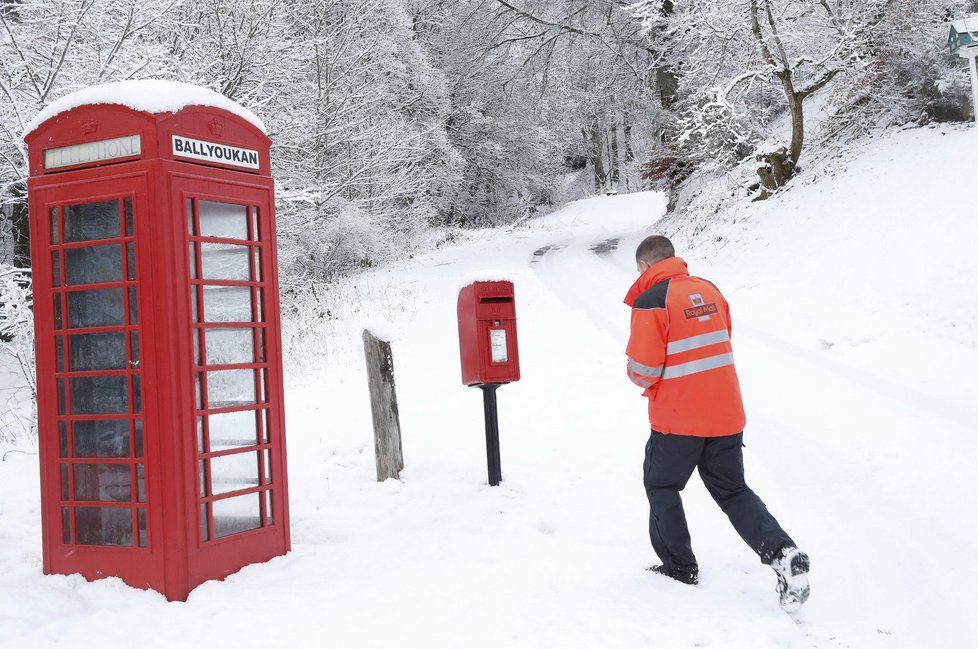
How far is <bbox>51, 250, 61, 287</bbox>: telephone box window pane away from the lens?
405 cm

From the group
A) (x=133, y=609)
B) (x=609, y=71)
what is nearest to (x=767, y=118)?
(x=609, y=71)

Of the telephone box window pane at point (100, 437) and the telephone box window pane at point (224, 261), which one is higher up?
the telephone box window pane at point (224, 261)

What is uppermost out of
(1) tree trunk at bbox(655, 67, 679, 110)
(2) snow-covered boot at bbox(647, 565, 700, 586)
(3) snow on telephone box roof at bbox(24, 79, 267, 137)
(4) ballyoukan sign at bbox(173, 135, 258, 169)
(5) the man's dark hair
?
(1) tree trunk at bbox(655, 67, 679, 110)

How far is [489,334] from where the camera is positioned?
5289 mm

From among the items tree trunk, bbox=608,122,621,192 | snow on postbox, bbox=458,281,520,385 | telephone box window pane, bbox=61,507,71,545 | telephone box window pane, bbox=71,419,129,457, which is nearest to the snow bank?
snow on postbox, bbox=458,281,520,385

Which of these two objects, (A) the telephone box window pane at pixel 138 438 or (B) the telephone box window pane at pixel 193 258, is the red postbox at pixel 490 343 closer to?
(B) the telephone box window pane at pixel 193 258

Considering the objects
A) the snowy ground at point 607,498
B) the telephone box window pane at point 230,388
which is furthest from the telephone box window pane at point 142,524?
the telephone box window pane at point 230,388

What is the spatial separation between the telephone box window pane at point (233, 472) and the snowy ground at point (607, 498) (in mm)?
440

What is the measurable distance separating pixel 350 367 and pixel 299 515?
4462 millimetres

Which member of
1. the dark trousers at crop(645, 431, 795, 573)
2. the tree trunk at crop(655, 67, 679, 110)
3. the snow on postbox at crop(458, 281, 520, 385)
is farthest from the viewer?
the tree trunk at crop(655, 67, 679, 110)

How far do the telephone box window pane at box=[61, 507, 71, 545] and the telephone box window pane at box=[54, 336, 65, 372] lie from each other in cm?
71

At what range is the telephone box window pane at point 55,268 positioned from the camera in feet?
13.3

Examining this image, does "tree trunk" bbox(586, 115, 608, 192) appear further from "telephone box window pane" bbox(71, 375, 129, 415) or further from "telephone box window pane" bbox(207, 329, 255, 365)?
"telephone box window pane" bbox(71, 375, 129, 415)

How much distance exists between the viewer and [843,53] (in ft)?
48.9
